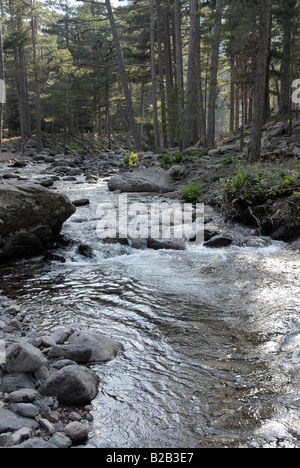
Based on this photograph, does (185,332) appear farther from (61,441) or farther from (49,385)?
(61,441)

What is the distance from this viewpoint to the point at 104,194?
44.6 feet

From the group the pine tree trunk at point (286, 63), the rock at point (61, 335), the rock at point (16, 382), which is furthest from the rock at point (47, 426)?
the pine tree trunk at point (286, 63)

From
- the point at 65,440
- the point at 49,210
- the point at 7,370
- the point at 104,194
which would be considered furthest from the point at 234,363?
the point at 104,194

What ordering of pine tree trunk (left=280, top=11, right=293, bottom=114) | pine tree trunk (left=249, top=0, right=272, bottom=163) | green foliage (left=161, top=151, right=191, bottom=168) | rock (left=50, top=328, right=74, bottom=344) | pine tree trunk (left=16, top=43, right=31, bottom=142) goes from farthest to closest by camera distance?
pine tree trunk (left=16, top=43, right=31, bottom=142) → pine tree trunk (left=280, top=11, right=293, bottom=114) → green foliage (left=161, top=151, right=191, bottom=168) → pine tree trunk (left=249, top=0, right=272, bottom=163) → rock (left=50, top=328, right=74, bottom=344)

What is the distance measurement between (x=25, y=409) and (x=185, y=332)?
200cm

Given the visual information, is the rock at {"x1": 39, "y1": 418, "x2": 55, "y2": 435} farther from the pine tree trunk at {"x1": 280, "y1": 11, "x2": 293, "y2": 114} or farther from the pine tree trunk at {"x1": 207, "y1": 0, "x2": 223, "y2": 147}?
the pine tree trunk at {"x1": 280, "y1": 11, "x2": 293, "y2": 114}

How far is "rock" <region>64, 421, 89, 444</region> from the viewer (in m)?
2.56

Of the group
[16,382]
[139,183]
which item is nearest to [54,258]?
[16,382]

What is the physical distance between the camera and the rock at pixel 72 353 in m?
3.57

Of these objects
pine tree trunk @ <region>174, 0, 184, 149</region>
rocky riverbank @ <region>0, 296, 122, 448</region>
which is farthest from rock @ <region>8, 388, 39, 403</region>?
pine tree trunk @ <region>174, 0, 184, 149</region>

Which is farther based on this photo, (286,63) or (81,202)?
(286,63)

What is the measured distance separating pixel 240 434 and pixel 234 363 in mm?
941

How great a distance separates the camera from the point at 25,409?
8.93 ft
